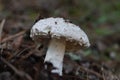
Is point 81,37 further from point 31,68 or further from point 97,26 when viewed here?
point 97,26

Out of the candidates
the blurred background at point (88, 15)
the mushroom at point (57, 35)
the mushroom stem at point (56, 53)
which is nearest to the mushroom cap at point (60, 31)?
Answer: the mushroom at point (57, 35)

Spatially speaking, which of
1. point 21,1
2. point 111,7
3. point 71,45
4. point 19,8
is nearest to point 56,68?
point 71,45

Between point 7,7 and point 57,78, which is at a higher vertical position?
point 7,7

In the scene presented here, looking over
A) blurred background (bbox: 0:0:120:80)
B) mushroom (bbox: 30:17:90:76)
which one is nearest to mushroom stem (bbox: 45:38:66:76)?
mushroom (bbox: 30:17:90:76)

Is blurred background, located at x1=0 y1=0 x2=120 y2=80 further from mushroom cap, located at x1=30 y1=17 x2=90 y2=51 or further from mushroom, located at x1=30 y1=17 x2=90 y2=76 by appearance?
mushroom cap, located at x1=30 y1=17 x2=90 y2=51

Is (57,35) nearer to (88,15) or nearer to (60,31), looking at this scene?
(60,31)

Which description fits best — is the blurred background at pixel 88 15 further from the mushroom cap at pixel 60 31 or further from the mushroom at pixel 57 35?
the mushroom cap at pixel 60 31

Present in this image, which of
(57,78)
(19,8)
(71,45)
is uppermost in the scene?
(19,8)

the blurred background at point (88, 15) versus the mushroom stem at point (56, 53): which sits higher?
the blurred background at point (88, 15)
